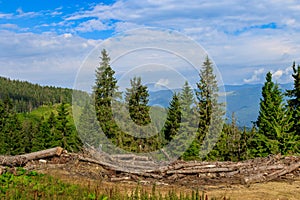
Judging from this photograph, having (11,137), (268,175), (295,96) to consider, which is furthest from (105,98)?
(11,137)

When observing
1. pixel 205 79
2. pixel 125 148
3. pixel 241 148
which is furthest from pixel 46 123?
pixel 205 79

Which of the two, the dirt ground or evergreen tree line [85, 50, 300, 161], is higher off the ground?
evergreen tree line [85, 50, 300, 161]

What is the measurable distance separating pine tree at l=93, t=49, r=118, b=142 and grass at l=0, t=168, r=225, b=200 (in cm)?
456

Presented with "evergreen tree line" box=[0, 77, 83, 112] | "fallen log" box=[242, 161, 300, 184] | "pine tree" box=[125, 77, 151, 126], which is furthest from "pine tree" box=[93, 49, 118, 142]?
"evergreen tree line" box=[0, 77, 83, 112]

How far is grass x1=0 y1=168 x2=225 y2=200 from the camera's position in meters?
9.00

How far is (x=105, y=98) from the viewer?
1831cm

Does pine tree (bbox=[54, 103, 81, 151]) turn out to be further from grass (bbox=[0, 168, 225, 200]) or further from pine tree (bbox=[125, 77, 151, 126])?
grass (bbox=[0, 168, 225, 200])

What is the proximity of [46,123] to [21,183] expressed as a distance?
63813mm

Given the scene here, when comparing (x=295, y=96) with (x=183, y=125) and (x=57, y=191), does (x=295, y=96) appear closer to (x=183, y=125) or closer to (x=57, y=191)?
(x=183, y=125)

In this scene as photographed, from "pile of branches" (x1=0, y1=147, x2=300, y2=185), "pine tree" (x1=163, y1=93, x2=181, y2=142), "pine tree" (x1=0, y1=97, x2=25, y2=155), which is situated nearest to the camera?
"pile of branches" (x1=0, y1=147, x2=300, y2=185)

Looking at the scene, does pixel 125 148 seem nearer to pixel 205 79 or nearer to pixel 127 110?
pixel 127 110

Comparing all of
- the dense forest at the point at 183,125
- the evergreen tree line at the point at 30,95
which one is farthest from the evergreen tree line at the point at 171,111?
the evergreen tree line at the point at 30,95

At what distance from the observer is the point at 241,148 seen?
49812 millimetres

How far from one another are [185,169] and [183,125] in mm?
2628
